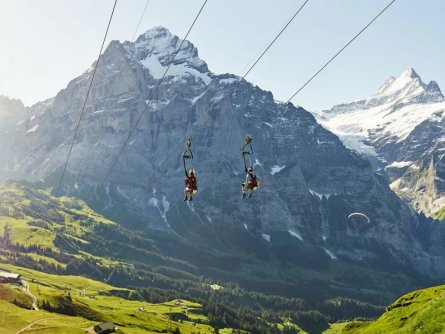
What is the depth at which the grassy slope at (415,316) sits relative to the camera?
236ft

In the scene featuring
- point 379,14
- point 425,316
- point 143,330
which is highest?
point 379,14

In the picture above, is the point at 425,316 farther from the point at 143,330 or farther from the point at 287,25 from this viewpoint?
the point at 143,330

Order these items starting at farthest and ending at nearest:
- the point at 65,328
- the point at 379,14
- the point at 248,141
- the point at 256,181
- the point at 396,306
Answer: the point at 65,328 < the point at 396,306 < the point at 256,181 < the point at 248,141 < the point at 379,14

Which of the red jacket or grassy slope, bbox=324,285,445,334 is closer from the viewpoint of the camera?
the red jacket

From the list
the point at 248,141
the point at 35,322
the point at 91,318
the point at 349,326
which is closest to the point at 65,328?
the point at 35,322

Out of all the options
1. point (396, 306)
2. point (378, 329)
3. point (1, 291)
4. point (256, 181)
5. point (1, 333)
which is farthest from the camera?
point (1, 291)

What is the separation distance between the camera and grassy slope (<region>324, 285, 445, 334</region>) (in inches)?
2837

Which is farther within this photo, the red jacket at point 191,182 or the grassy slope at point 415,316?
the grassy slope at point 415,316

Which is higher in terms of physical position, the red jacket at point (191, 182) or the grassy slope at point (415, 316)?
the red jacket at point (191, 182)

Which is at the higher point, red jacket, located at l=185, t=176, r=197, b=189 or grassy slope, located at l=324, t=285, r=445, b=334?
red jacket, located at l=185, t=176, r=197, b=189

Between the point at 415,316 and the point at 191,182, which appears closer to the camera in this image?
the point at 191,182

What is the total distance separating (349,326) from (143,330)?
Answer: 294ft

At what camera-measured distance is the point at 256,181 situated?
56688 millimetres

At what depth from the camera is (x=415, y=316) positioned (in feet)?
285
